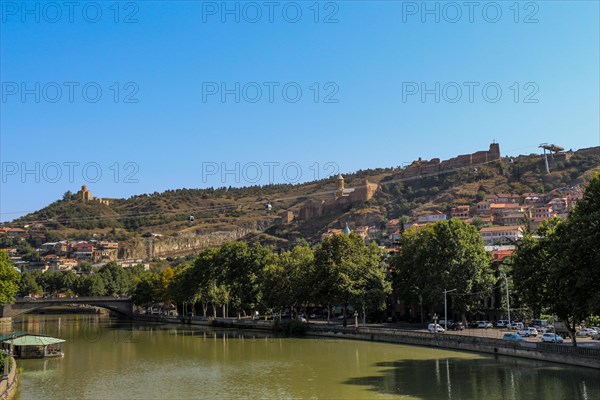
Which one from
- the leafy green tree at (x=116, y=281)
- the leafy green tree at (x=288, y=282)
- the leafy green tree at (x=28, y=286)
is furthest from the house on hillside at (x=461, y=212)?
the leafy green tree at (x=28, y=286)

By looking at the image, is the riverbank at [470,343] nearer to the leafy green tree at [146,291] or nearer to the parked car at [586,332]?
the parked car at [586,332]

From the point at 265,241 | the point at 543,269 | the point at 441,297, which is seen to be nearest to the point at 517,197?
the point at 265,241

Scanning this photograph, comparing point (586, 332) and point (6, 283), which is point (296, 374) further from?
point (6, 283)

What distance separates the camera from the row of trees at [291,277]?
205 feet

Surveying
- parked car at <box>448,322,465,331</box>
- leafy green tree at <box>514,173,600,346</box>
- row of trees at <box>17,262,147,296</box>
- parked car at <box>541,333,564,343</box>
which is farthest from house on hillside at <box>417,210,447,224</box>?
leafy green tree at <box>514,173,600,346</box>

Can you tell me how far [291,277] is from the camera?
6894 cm

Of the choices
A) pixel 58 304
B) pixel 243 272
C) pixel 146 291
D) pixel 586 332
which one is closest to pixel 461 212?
pixel 146 291

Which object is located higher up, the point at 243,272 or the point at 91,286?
the point at 243,272

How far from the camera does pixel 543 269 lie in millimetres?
41750

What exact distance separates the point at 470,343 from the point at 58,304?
245ft

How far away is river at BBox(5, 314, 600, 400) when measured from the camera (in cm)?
3209

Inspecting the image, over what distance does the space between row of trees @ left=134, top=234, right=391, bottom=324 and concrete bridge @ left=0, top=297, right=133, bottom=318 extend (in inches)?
723

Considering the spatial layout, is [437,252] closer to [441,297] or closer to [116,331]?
[441,297]

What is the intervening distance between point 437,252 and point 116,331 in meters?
43.7
